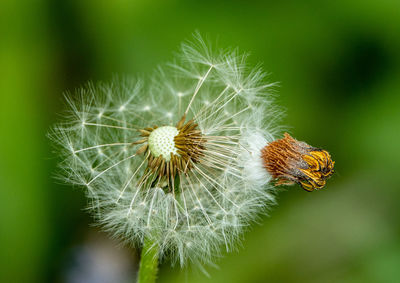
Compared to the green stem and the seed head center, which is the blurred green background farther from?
the seed head center

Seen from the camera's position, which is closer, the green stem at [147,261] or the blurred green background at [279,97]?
the green stem at [147,261]

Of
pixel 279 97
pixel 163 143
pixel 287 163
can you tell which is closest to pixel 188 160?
pixel 163 143

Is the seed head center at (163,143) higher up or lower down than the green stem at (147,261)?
higher up

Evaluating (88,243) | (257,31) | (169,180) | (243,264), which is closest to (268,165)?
(169,180)

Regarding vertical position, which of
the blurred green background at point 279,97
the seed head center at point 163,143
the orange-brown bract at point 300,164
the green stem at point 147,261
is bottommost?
the green stem at point 147,261

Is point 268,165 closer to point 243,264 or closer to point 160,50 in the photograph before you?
point 243,264

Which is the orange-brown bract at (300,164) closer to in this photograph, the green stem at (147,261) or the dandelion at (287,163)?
the dandelion at (287,163)

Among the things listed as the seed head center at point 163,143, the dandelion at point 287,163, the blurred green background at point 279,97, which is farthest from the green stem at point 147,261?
the blurred green background at point 279,97

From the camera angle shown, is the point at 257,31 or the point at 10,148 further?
the point at 257,31
